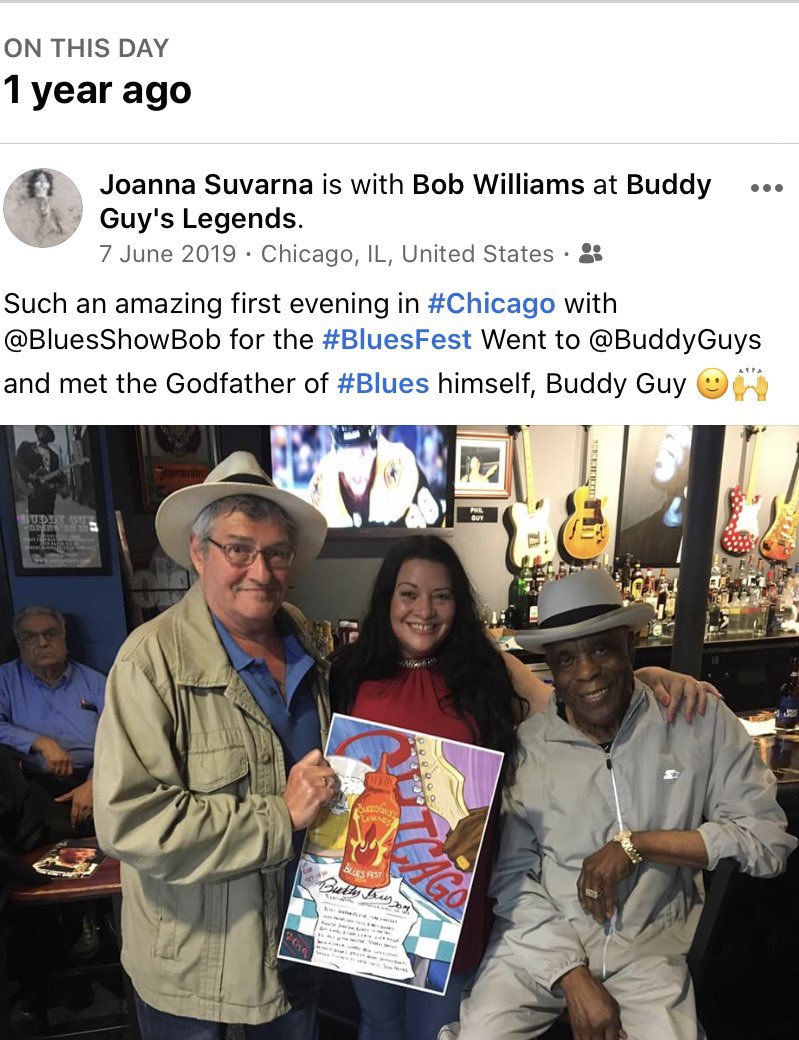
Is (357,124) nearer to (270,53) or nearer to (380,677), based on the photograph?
(270,53)

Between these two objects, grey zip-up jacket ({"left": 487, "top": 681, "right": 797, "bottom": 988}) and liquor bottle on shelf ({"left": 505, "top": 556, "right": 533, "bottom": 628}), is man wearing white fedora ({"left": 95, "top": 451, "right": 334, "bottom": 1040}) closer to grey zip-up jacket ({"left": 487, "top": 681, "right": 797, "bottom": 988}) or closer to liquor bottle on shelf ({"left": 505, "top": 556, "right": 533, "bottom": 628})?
grey zip-up jacket ({"left": 487, "top": 681, "right": 797, "bottom": 988})

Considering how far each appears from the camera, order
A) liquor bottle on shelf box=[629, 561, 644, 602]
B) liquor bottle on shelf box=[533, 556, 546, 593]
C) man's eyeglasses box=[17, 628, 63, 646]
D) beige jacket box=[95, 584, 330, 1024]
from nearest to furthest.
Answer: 1. beige jacket box=[95, 584, 330, 1024]
2. man's eyeglasses box=[17, 628, 63, 646]
3. liquor bottle on shelf box=[533, 556, 546, 593]
4. liquor bottle on shelf box=[629, 561, 644, 602]

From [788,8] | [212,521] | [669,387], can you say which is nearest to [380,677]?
[212,521]

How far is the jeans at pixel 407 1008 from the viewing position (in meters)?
1.42

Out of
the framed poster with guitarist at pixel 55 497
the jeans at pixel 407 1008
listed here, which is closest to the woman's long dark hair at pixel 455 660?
the jeans at pixel 407 1008

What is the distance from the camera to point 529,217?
1.09 m

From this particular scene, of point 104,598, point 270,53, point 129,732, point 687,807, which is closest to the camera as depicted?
point 270,53

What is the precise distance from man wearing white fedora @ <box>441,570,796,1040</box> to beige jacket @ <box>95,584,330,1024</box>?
536mm

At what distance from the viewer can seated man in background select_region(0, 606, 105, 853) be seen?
199 cm

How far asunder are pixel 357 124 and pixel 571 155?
14.2 inches

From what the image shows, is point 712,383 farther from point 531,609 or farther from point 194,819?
point 531,609

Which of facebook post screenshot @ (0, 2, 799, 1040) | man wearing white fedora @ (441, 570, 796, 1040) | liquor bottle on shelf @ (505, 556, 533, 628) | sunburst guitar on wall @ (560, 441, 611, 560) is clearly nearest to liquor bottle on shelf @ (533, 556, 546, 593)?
liquor bottle on shelf @ (505, 556, 533, 628)

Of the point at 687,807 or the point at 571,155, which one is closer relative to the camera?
the point at 571,155

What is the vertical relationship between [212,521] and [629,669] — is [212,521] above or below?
above
